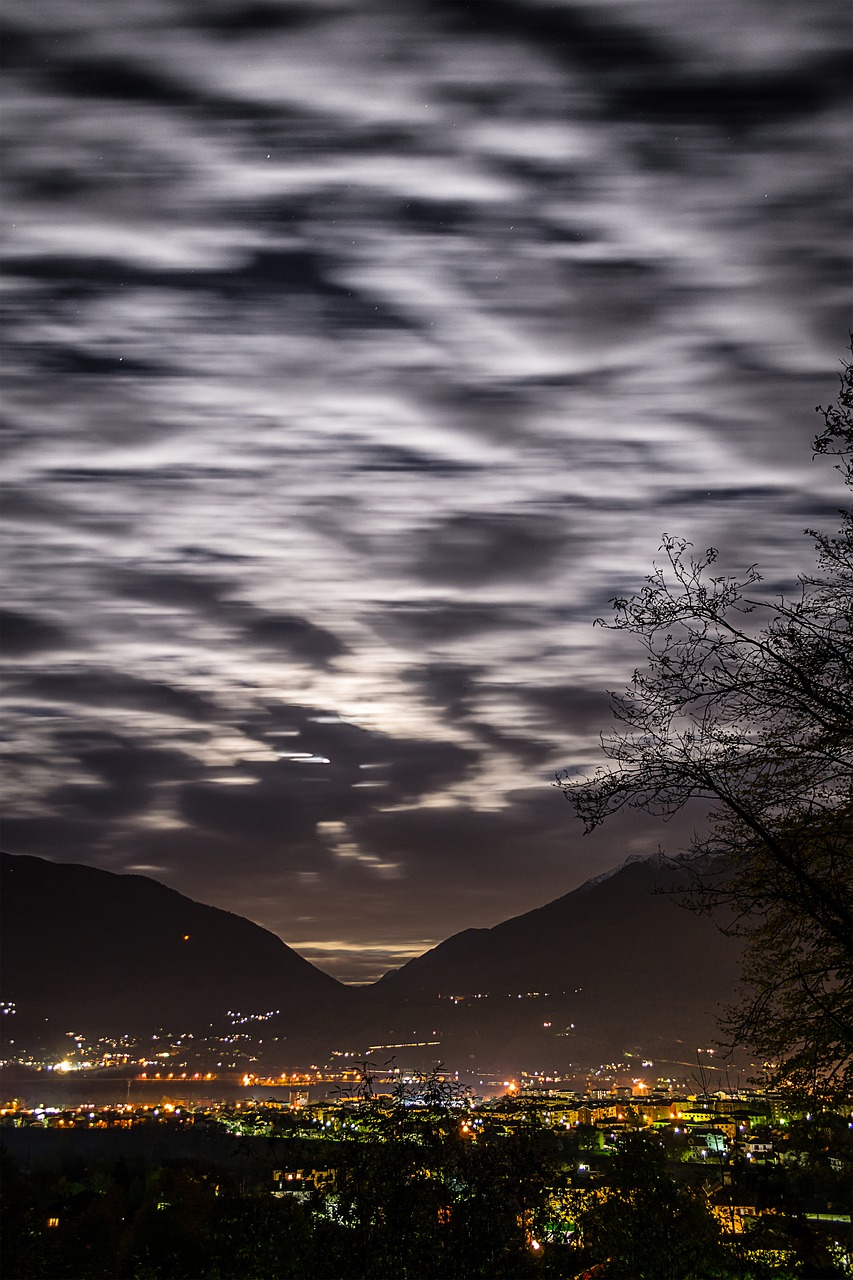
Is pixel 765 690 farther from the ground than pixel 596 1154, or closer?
farther from the ground

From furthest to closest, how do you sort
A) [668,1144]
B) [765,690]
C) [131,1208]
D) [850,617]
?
1. [131,1208]
2. [668,1144]
3. [850,617]
4. [765,690]

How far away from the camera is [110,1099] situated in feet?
560

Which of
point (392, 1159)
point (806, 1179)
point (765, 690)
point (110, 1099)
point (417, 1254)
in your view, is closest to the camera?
point (765, 690)

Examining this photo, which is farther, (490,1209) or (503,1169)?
(503,1169)

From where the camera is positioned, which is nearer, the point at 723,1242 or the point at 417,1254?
the point at 417,1254

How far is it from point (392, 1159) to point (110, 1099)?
589ft

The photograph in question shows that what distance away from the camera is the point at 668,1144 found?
36781 mm

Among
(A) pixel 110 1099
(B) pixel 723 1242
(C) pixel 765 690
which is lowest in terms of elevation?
(A) pixel 110 1099

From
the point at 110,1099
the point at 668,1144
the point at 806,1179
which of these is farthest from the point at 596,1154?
Answer: the point at 110,1099

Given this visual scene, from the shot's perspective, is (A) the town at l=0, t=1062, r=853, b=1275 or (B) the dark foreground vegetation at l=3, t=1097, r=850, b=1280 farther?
(A) the town at l=0, t=1062, r=853, b=1275

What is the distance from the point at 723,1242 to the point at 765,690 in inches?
456

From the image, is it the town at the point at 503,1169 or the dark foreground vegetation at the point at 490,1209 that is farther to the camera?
the town at the point at 503,1169

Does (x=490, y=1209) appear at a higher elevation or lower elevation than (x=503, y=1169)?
lower

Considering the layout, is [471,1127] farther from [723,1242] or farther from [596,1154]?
[596,1154]
